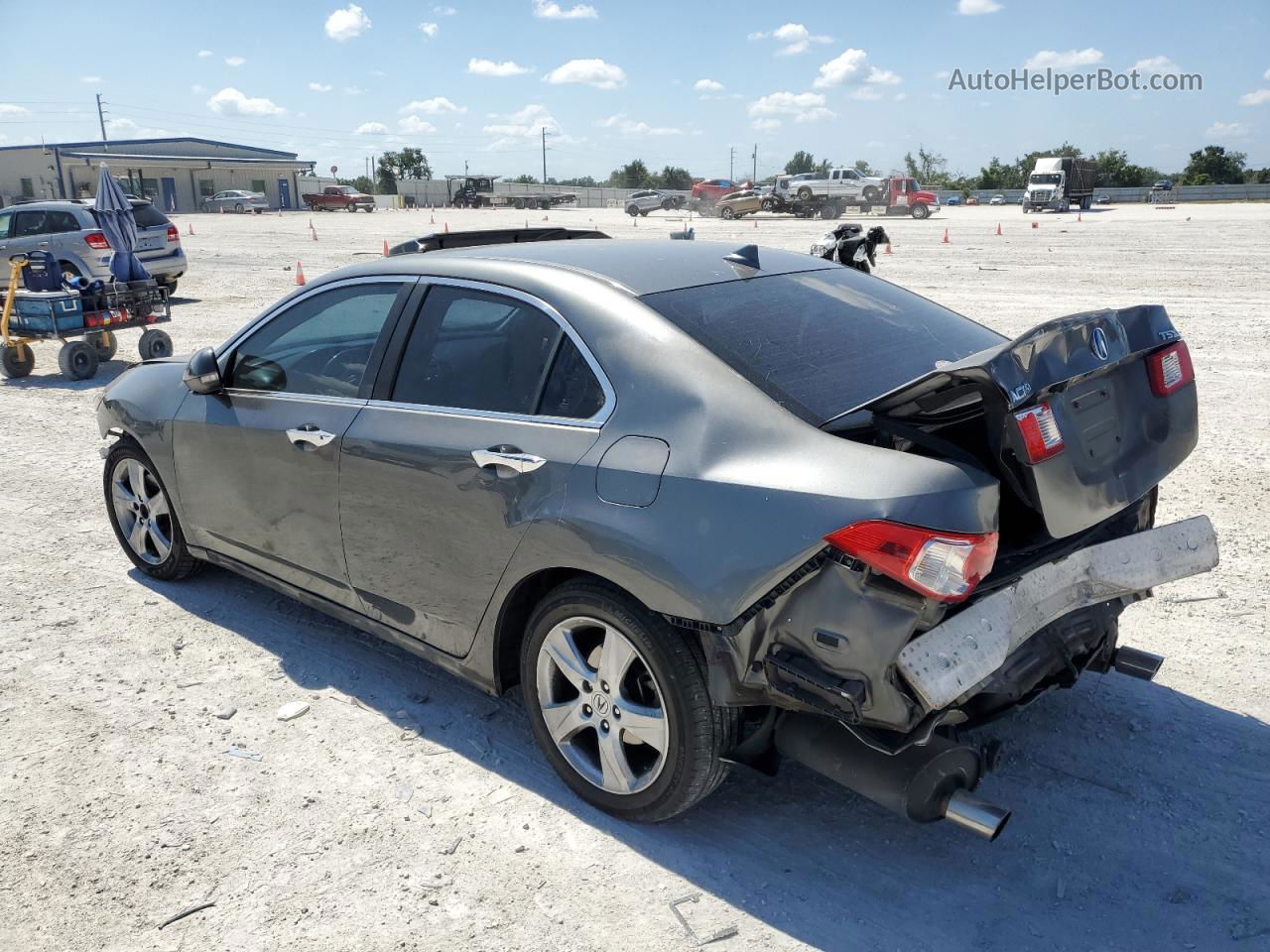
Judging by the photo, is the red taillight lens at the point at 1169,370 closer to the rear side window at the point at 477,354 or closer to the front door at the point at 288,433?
the rear side window at the point at 477,354

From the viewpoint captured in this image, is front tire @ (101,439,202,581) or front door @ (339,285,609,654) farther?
front tire @ (101,439,202,581)

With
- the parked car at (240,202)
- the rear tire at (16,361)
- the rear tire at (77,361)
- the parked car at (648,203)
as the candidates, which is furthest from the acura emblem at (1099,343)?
the parked car at (240,202)

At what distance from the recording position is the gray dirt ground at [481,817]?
8.95ft

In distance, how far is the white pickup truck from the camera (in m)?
43.0

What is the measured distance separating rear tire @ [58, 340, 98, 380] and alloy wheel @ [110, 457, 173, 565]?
701 centimetres

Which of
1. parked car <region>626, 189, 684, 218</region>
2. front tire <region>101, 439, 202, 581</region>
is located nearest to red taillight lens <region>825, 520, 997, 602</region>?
front tire <region>101, 439, 202, 581</region>

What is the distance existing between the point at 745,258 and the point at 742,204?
44098mm

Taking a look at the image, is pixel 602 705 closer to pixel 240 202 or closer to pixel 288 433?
pixel 288 433

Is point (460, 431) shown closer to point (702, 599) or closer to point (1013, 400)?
point (702, 599)

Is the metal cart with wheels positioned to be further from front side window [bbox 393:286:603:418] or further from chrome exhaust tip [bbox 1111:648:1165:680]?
chrome exhaust tip [bbox 1111:648:1165:680]

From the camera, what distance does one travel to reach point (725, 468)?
269cm

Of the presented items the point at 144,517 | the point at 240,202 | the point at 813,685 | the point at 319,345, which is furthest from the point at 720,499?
the point at 240,202

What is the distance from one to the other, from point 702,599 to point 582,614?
19.9 inches

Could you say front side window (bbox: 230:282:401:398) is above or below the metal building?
below
